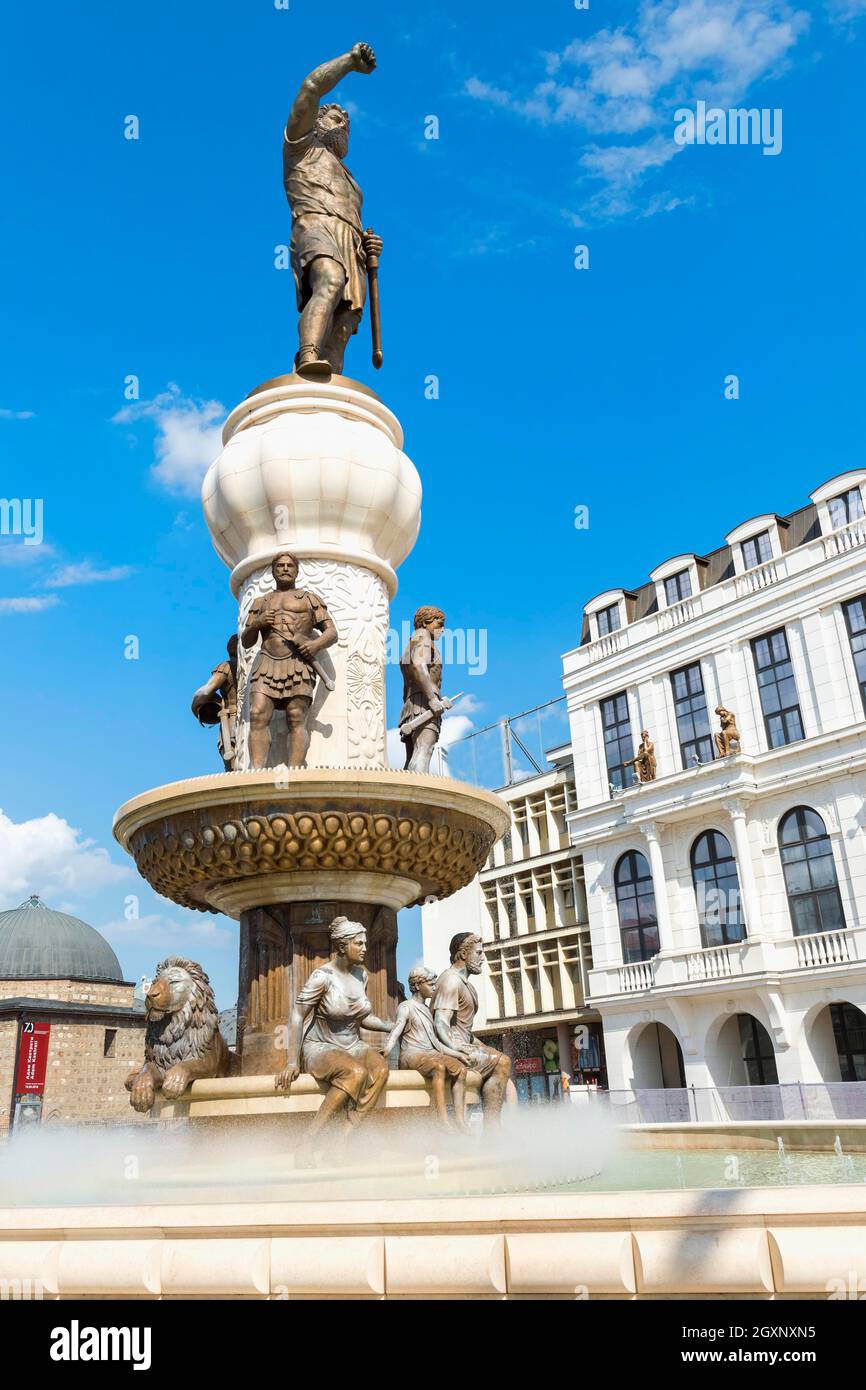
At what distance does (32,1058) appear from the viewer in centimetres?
3791

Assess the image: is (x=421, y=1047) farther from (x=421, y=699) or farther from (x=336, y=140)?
(x=336, y=140)

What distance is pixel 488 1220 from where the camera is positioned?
393 centimetres

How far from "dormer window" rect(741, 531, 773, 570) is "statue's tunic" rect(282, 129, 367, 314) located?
25318mm

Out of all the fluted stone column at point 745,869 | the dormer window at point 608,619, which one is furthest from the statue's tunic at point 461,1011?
the dormer window at point 608,619

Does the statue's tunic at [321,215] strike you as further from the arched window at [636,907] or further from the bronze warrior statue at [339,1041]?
the arched window at [636,907]

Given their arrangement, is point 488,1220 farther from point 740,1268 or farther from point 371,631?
point 371,631

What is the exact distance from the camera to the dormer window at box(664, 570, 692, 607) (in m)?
37.2

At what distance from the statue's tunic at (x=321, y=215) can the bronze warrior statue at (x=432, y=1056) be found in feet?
26.0

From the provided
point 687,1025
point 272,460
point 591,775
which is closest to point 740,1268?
point 272,460

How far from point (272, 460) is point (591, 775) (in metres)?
30.0

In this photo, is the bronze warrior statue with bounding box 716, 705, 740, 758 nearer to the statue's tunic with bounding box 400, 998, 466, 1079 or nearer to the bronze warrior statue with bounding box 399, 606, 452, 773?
the bronze warrior statue with bounding box 399, 606, 452, 773

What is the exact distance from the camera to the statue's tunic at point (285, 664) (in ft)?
29.8

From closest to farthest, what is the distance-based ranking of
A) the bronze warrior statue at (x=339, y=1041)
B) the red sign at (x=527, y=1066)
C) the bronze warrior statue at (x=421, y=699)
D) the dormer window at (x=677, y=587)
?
the bronze warrior statue at (x=339, y=1041)
the bronze warrior statue at (x=421, y=699)
the dormer window at (x=677, y=587)
the red sign at (x=527, y=1066)

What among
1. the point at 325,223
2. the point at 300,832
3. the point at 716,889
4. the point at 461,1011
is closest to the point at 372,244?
the point at 325,223
